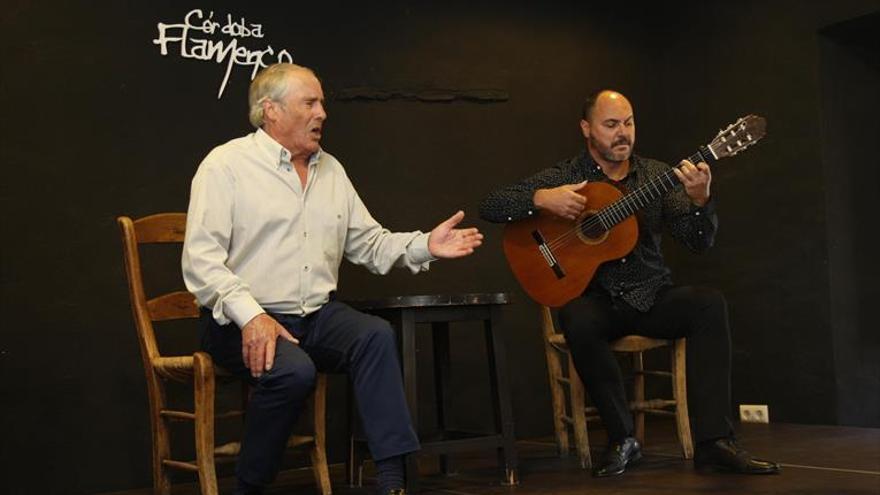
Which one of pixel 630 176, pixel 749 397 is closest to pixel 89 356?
pixel 630 176

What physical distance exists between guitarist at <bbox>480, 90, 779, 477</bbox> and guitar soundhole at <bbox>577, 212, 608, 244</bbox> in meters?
0.04

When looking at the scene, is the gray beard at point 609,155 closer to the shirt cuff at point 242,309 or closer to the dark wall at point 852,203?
the dark wall at point 852,203

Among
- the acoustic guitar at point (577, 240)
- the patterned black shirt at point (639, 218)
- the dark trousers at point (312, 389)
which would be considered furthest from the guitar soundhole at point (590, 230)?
the dark trousers at point (312, 389)

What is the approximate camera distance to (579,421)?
4.28 meters

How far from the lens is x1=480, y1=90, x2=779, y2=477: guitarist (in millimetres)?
3811

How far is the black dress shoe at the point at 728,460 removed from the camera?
3.70 m

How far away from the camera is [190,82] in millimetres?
4379

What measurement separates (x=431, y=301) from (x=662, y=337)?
0.93 metres

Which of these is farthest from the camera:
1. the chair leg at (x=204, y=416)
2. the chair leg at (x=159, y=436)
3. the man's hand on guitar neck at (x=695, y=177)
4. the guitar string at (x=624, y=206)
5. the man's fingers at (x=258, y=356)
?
the guitar string at (x=624, y=206)

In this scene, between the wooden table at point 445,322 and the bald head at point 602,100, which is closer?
the wooden table at point 445,322

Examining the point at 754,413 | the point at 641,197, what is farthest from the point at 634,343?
the point at 754,413

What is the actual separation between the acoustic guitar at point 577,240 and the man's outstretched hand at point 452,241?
71 cm

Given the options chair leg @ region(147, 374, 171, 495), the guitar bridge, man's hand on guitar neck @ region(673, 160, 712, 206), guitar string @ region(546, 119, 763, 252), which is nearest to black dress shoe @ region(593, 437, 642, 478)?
the guitar bridge

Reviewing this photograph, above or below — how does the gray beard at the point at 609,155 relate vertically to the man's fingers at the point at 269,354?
above
